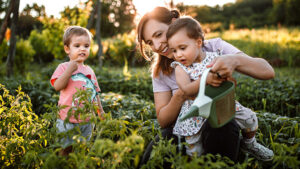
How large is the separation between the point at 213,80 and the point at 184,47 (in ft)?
1.30

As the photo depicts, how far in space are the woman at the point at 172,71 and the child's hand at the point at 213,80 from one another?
25mm

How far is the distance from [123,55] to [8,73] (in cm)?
568

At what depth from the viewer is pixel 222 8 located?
124 ft

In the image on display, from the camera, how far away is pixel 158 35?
6.42ft

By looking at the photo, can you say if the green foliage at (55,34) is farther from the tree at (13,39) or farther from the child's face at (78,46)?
the child's face at (78,46)

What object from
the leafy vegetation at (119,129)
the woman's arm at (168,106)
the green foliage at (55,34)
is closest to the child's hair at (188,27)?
the woman's arm at (168,106)

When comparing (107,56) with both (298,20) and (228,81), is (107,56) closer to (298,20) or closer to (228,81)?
(228,81)

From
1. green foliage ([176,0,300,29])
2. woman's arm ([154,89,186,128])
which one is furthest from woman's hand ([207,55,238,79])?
green foliage ([176,0,300,29])

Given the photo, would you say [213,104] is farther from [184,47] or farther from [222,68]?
[184,47]

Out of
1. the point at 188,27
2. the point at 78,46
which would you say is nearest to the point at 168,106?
the point at 188,27

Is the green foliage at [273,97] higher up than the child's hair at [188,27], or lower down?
lower down

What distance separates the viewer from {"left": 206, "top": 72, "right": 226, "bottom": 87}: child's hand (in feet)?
4.30

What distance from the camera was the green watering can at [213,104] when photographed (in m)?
1.22

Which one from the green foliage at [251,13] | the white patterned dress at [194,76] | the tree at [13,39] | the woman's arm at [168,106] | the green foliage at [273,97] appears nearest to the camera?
the white patterned dress at [194,76]
